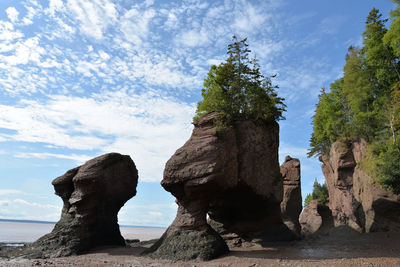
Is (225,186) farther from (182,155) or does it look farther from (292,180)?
(292,180)

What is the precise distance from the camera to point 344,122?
37.0 m

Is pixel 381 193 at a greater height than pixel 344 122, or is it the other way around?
pixel 344 122

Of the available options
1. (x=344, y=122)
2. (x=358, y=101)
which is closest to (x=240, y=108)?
(x=358, y=101)

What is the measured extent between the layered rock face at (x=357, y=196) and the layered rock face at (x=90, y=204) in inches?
903

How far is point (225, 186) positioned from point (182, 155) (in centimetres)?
350

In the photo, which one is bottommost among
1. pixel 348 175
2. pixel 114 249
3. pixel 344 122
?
pixel 114 249

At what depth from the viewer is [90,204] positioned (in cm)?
2400

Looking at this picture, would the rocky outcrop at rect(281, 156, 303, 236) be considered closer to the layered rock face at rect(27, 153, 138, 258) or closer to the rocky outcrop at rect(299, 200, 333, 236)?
the rocky outcrop at rect(299, 200, 333, 236)

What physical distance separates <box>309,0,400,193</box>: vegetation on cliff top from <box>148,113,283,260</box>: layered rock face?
35.1 feet

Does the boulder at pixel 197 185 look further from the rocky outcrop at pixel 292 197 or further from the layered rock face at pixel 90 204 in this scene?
the rocky outcrop at pixel 292 197

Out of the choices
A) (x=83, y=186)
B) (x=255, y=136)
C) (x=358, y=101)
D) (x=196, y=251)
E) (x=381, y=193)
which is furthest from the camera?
(x=358, y=101)

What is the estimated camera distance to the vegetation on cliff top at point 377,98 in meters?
25.2

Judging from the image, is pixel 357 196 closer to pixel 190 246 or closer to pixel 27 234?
pixel 190 246

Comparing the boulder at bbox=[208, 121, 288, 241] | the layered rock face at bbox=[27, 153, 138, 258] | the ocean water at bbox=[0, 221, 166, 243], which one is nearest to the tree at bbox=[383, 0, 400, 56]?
the boulder at bbox=[208, 121, 288, 241]
